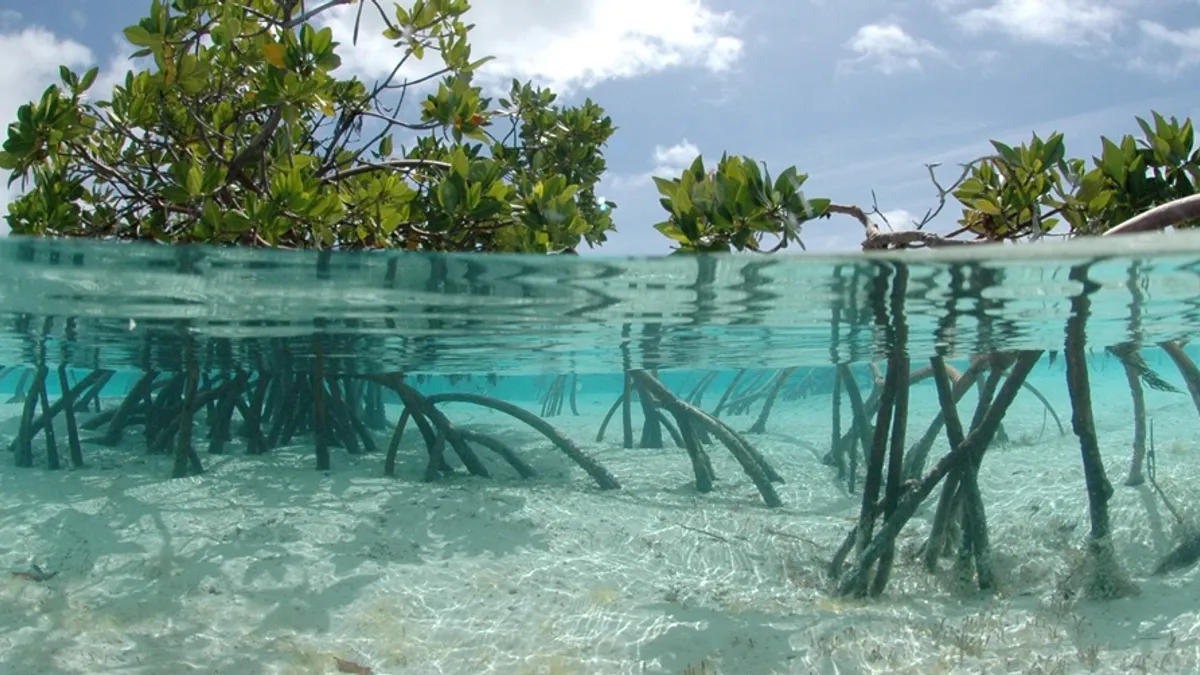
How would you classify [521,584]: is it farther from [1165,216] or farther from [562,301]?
[1165,216]

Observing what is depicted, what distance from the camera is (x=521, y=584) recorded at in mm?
5801

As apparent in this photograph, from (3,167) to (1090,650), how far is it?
7381mm

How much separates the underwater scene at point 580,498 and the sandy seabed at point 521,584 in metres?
0.03

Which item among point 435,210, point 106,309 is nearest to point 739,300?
point 435,210

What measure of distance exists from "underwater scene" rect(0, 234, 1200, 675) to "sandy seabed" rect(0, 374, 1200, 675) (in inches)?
1.1

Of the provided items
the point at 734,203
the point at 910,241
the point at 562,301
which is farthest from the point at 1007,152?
the point at 562,301

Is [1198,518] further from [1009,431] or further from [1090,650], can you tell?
[1009,431]

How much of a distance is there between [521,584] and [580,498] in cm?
260

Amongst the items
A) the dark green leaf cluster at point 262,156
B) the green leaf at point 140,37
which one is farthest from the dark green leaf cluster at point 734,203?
the green leaf at point 140,37

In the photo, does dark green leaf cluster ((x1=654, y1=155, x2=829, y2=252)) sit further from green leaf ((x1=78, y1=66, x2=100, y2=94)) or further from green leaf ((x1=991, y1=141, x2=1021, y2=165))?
green leaf ((x1=78, y1=66, x2=100, y2=94))

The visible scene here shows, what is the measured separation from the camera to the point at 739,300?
734 centimetres

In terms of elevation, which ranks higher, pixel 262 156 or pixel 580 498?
pixel 262 156

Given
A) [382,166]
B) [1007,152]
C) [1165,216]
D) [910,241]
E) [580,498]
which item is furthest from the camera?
[580,498]

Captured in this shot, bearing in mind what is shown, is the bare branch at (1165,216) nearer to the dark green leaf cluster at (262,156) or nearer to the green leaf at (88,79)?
the dark green leaf cluster at (262,156)
